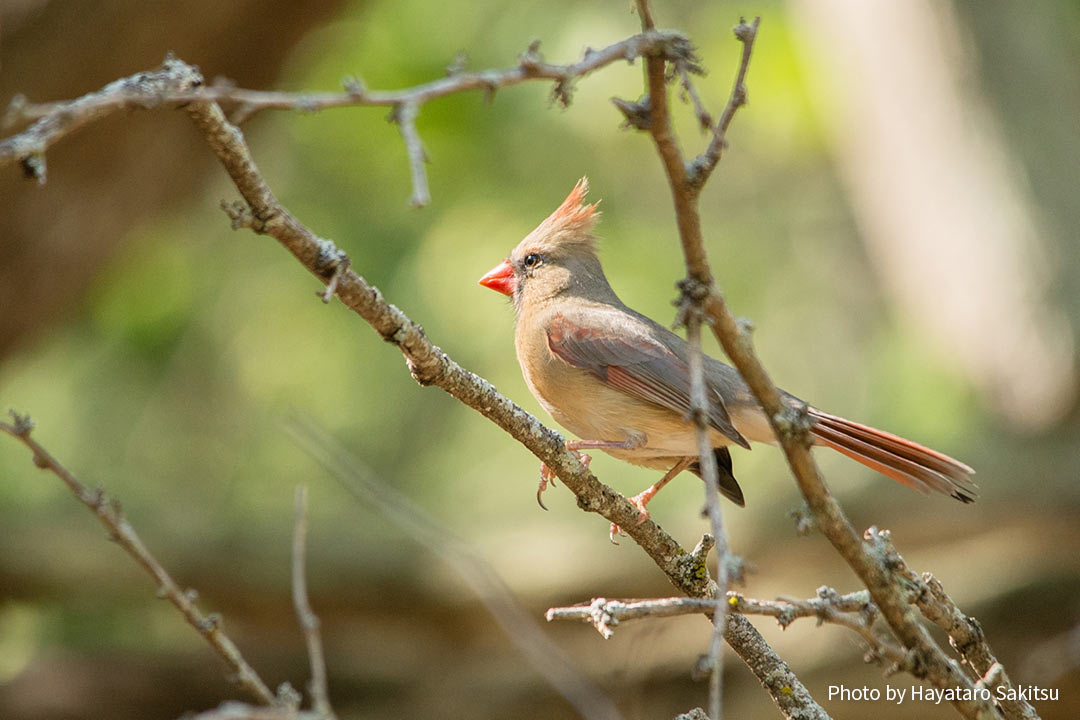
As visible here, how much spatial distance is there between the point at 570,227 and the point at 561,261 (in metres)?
0.15

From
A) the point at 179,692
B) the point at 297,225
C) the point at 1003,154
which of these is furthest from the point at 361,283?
the point at 1003,154

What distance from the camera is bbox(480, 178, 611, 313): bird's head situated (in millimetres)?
4730

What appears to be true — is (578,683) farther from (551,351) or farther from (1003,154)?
(1003,154)

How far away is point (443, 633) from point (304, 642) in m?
0.74

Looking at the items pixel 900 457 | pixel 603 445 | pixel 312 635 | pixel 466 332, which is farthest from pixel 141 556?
pixel 466 332

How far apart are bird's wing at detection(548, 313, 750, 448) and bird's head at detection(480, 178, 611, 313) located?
13.6 inches

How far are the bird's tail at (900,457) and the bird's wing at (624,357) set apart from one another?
39 cm

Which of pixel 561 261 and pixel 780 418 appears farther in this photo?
pixel 561 261

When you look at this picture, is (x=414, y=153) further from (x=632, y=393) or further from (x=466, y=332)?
(x=466, y=332)

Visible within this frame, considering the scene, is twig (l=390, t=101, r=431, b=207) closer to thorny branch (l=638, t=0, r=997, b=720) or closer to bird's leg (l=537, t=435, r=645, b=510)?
thorny branch (l=638, t=0, r=997, b=720)

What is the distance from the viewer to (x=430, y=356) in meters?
2.20

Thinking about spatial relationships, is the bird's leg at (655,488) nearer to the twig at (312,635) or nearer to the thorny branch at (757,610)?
the thorny branch at (757,610)

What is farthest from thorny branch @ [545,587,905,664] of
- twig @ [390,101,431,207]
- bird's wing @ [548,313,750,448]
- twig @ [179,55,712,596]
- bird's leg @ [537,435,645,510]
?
bird's wing @ [548,313,750,448]

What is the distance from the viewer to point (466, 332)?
24.3 feet
